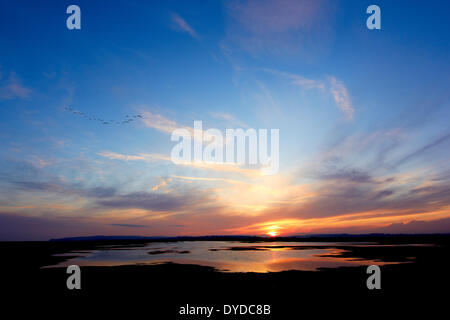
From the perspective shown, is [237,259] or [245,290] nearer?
[245,290]

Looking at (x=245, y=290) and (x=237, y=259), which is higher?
(x=245, y=290)

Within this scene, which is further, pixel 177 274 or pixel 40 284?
pixel 177 274

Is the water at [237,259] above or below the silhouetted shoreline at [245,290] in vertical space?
below

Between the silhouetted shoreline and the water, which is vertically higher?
the silhouetted shoreline

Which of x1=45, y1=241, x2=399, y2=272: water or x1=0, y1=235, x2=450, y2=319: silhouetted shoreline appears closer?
x1=0, y1=235, x2=450, y2=319: silhouetted shoreline

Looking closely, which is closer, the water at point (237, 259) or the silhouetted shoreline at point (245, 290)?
the silhouetted shoreline at point (245, 290)
